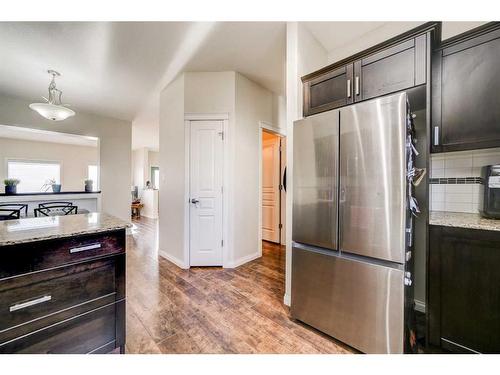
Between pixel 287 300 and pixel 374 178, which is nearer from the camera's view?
pixel 374 178

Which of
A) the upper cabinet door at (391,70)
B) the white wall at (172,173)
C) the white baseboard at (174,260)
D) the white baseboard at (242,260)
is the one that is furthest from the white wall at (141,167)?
the upper cabinet door at (391,70)

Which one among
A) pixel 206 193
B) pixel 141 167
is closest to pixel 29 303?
pixel 206 193

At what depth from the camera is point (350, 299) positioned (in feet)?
4.68

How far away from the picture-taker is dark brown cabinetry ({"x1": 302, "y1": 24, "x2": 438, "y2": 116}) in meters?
1.35

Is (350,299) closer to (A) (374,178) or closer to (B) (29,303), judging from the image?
(A) (374,178)

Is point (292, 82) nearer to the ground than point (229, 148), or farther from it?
farther from it

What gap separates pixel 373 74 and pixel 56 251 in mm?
2358

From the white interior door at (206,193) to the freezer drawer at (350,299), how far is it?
5.02 ft

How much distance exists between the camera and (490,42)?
129 centimetres

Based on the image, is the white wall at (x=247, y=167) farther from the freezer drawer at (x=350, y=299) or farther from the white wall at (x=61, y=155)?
the white wall at (x=61, y=155)
